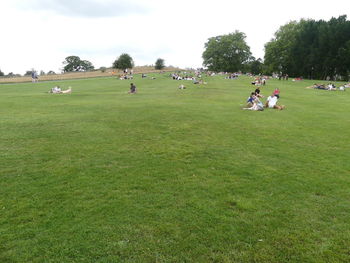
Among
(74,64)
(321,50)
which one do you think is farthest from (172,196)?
(74,64)

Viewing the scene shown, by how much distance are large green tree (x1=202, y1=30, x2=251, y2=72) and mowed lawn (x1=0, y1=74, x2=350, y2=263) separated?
352 feet

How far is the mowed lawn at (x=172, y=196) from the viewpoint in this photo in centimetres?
409

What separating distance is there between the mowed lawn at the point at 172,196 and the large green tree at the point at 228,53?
107168 mm

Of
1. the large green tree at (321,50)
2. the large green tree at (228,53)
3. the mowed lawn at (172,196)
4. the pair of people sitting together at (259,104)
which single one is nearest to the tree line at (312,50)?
the large green tree at (321,50)

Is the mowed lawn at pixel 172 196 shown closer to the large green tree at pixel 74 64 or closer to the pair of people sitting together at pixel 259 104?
the pair of people sitting together at pixel 259 104

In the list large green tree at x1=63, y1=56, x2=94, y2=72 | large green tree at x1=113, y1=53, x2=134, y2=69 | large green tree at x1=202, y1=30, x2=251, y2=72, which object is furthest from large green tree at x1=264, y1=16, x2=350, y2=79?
large green tree at x1=63, y1=56, x2=94, y2=72

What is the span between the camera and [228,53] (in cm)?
11256

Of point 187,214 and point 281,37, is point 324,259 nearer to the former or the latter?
point 187,214

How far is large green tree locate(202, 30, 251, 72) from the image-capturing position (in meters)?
112

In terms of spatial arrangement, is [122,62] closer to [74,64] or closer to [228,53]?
[228,53]

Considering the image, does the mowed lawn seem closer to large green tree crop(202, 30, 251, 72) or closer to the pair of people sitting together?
the pair of people sitting together

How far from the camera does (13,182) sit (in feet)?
20.3

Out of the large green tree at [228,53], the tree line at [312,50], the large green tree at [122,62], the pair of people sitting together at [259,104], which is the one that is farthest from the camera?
the large green tree at [228,53]

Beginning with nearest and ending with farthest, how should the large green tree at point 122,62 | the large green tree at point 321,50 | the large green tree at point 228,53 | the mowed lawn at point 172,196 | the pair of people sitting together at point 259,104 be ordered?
the mowed lawn at point 172,196 < the pair of people sitting together at point 259,104 < the large green tree at point 321,50 < the large green tree at point 122,62 < the large green tree at point 228,53
